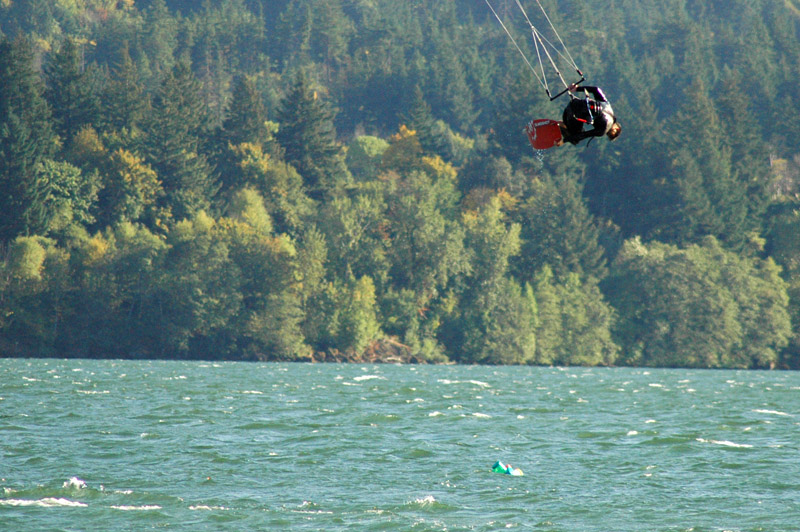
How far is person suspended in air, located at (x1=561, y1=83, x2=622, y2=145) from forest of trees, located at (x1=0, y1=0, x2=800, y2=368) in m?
66.4

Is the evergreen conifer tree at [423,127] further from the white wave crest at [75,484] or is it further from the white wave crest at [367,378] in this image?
the white wave crest at [75,484]

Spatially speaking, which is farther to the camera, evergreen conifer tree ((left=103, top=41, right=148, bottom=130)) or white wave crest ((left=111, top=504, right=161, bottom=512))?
evergreen conifer tree ((left=103, top=41, right=148, bottom=130))

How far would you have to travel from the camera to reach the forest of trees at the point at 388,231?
8238cm

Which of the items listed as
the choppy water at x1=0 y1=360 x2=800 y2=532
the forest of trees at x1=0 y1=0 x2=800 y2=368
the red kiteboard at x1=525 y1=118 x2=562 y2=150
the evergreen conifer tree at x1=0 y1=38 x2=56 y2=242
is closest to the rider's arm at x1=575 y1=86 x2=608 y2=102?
the red kiteboard at x1=525 y1=118 x2=562 y2=150

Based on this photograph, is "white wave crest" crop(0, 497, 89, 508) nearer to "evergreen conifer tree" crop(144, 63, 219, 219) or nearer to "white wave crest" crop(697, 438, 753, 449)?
"white wave crest" crop(697, 438, 753, 449)

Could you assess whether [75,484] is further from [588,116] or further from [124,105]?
[124,105]

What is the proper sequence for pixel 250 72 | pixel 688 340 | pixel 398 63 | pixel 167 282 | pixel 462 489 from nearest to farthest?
pixel 462 489 → pixel 167 282 → pixel 688 340 → pixel 398 63 → pixel 250 72

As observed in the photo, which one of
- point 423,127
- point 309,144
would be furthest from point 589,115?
point 423,127

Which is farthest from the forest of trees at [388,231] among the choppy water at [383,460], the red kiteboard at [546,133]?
the red kiteboard at [546,133]

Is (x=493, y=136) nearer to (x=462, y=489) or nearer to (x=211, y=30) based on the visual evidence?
(x=211, y=30)

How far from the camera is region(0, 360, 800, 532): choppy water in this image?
19844 mm

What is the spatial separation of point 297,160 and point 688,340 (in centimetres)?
3832

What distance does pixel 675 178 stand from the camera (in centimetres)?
10056

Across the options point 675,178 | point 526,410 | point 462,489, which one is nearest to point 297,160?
point 675,178
